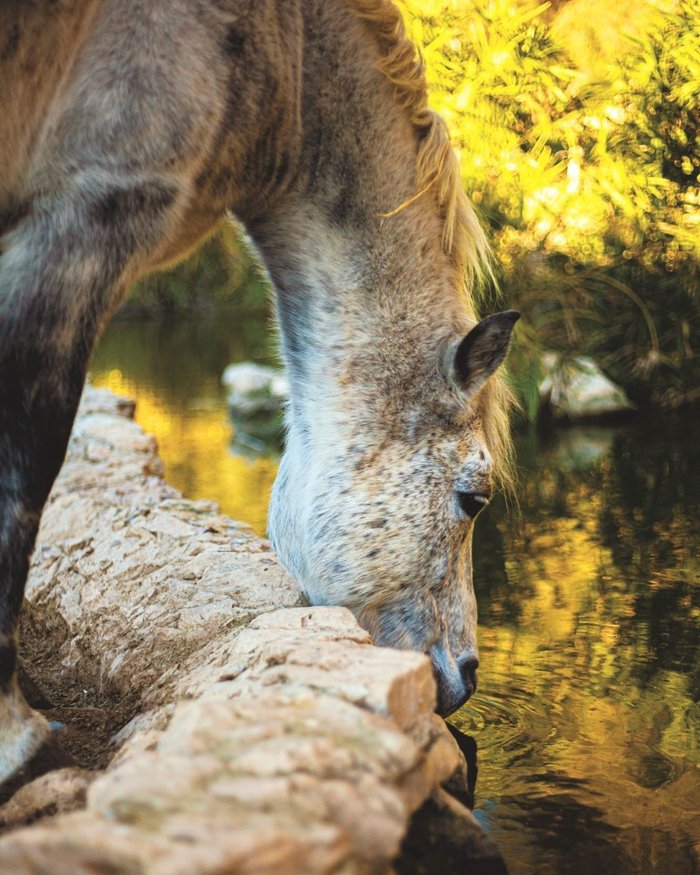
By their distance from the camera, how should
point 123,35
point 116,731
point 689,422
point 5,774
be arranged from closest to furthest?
point 5,774 → point 123,35 → point 116,731 → point 689,422

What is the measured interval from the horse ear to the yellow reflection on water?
101 inches

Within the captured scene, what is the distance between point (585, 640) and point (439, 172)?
5.95 feet

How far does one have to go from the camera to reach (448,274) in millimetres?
3305

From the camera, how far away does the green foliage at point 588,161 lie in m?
6.02

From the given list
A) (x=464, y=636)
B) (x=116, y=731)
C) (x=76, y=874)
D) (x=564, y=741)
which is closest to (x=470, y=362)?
(x=464, y=636)

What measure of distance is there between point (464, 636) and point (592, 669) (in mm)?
839

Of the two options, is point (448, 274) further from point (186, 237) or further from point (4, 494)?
point (4, 494)

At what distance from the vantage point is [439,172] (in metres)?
3.24

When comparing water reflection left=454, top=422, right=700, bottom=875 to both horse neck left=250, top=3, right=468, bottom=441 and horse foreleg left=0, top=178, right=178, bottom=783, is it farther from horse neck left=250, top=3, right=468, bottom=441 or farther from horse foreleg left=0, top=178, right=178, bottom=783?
horse foreleg left=0, top=178, right=178, bottom=783

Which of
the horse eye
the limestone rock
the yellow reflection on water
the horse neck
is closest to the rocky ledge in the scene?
the horse eye

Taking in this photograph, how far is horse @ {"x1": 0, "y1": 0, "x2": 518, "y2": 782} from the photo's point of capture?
2.59 meters

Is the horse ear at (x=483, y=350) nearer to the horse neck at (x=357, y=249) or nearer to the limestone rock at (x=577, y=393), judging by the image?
the horse neck at (x=357, y=249)

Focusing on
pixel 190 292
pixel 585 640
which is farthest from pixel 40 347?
pixel 190 292

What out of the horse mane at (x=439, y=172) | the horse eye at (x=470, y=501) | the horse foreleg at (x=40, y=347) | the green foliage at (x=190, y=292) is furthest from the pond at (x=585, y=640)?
the green foliage at (x=190, y=292)
